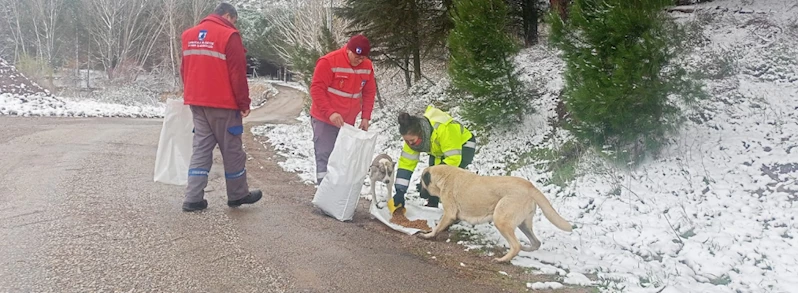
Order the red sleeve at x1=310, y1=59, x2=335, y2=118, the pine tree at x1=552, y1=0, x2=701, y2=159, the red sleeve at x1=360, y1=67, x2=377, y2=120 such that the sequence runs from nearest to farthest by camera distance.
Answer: the red sleeve at x1=310, y1=59, x2=335, y2=118, the red sleeve at x1=360, y1=67, x2=377, y2=120, the pine tree at x1=552, y1=0, x2=701, y2=159

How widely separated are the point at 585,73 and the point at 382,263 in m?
4.11

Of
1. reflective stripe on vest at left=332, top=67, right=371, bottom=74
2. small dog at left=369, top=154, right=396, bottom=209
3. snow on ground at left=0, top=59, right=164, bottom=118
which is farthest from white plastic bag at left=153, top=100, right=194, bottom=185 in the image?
snow on ground at left=0, top=59, right=164, bottom=118

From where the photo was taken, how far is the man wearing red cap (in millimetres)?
5488

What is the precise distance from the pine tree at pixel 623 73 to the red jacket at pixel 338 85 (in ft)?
9.53

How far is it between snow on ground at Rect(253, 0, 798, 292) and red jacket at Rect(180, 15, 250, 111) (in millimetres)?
2656

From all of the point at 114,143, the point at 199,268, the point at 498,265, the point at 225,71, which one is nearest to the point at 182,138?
the point at 225,71

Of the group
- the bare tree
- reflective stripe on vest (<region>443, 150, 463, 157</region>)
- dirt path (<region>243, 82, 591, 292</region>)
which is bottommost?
dirt path (<region>243, 82, 591, 292</region>)

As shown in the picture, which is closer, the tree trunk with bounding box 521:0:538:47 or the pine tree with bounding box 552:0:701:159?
the pine tree with bounding box 552:0:701:159

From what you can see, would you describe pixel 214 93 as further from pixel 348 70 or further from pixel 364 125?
pixel 364 125

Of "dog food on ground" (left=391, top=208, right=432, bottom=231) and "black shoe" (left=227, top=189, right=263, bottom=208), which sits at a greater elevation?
"black shoe" (left=227, top=189, right=263, bottom=208)

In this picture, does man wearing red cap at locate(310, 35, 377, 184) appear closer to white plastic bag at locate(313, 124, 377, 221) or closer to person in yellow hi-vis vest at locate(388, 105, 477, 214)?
white plastic bag at locate(313, 124, 377, 221)

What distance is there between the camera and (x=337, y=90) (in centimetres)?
564

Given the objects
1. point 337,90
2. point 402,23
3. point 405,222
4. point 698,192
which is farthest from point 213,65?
point 402,23

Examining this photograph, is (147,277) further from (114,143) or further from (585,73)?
(114,143)
